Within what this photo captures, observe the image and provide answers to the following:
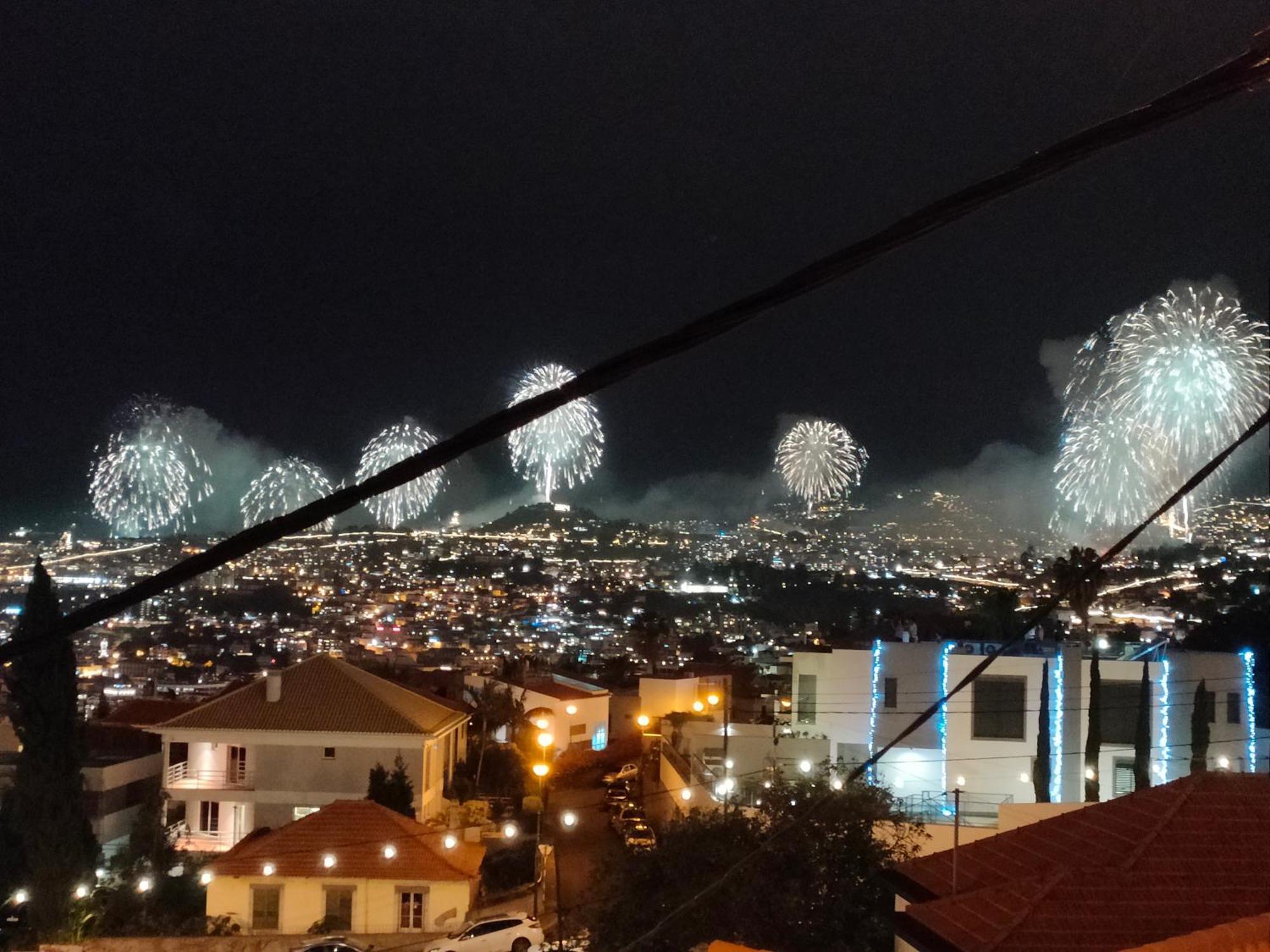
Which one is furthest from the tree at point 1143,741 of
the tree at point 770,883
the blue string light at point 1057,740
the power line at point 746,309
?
the power line at point 746,309

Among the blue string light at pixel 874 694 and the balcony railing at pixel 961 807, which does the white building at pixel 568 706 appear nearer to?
the blue string light at pixel 874 694

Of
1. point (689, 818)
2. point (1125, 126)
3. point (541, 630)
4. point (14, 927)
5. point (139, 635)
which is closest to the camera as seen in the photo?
point (1125, 126)

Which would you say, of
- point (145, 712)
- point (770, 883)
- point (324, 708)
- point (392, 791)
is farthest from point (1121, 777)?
point (145, 712)

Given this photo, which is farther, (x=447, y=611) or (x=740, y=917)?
(x=447, y=611)

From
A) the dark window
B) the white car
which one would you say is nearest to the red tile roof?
the white car

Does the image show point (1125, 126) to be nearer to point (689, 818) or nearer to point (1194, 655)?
point (689, 818)

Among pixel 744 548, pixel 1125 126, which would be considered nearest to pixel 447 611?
pixel 744 548

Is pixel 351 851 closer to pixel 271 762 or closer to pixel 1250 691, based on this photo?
pixel 271 762
